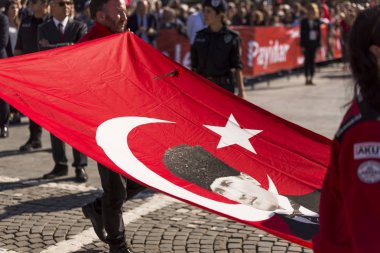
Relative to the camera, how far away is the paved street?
5.27 meters

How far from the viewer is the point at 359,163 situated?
6.53 feet

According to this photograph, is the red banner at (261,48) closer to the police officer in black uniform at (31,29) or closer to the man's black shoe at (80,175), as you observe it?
the police officer in black uniform at (31,29)

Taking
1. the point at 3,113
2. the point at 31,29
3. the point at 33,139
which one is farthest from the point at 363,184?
the point at 3,113

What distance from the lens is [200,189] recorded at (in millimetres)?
3641

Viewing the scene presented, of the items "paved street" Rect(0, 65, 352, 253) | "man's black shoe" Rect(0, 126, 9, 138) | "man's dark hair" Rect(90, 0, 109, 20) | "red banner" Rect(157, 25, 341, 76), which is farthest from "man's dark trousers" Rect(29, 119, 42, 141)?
"red banner" Rect(157, 25, 341, 76)

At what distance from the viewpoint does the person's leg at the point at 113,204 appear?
4.66 metres

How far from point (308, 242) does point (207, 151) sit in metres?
1.26

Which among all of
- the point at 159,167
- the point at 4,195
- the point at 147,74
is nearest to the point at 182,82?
the point at 147,74

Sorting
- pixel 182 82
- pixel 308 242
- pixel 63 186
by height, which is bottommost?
pixel 63 186

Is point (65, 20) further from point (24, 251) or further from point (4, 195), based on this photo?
point (24, 251)

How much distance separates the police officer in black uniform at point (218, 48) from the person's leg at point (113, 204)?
9.76 feet

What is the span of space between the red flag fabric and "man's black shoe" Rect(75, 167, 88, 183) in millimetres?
2805

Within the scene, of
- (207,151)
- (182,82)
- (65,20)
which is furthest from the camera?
(65,20)

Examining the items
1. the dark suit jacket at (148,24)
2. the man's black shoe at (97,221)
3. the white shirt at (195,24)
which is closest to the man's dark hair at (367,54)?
the man's black shoe at (97,221)
